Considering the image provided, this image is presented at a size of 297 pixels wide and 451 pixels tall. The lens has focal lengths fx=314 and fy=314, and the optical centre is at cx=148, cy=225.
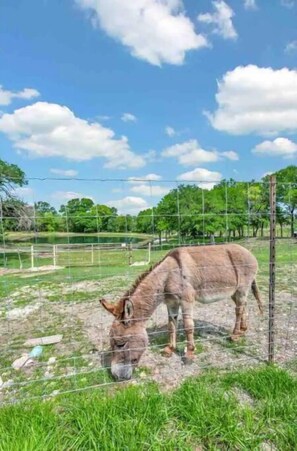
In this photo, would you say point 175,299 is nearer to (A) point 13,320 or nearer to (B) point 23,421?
(B) point 23,421

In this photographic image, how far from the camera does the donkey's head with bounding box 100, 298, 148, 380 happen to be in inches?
148

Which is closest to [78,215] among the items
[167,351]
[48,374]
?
[48,374]

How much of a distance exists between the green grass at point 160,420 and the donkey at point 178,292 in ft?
2.18

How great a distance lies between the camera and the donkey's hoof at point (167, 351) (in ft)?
14.8

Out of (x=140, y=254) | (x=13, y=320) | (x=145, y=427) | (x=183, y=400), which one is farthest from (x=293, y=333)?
(x=140, y=254)

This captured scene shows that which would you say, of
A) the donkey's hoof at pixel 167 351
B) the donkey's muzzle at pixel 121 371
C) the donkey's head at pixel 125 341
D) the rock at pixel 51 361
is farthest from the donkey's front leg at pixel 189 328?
the rock at pixel 51 361

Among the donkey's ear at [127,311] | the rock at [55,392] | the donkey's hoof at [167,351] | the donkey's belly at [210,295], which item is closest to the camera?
the rock at [55,392]

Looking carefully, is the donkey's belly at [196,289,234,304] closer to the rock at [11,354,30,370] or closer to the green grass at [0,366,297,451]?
the green grass at [0,366,297,451]

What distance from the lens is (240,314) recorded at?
5.17 m

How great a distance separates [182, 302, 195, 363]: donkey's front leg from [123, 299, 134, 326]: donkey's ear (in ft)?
3.11

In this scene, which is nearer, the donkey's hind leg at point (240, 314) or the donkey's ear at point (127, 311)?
the donkey's ear at point (127, 311)

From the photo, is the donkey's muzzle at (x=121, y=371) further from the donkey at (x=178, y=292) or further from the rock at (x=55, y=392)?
the rock at (x=55, y=392)

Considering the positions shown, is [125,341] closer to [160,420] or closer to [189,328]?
[189,328]

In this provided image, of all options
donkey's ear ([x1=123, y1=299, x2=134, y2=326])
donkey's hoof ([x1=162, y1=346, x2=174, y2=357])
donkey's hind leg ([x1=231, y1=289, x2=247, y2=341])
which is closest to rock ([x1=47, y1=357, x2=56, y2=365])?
donkey's ear ([x1=123, y1=299, x2=134, y2=326])
